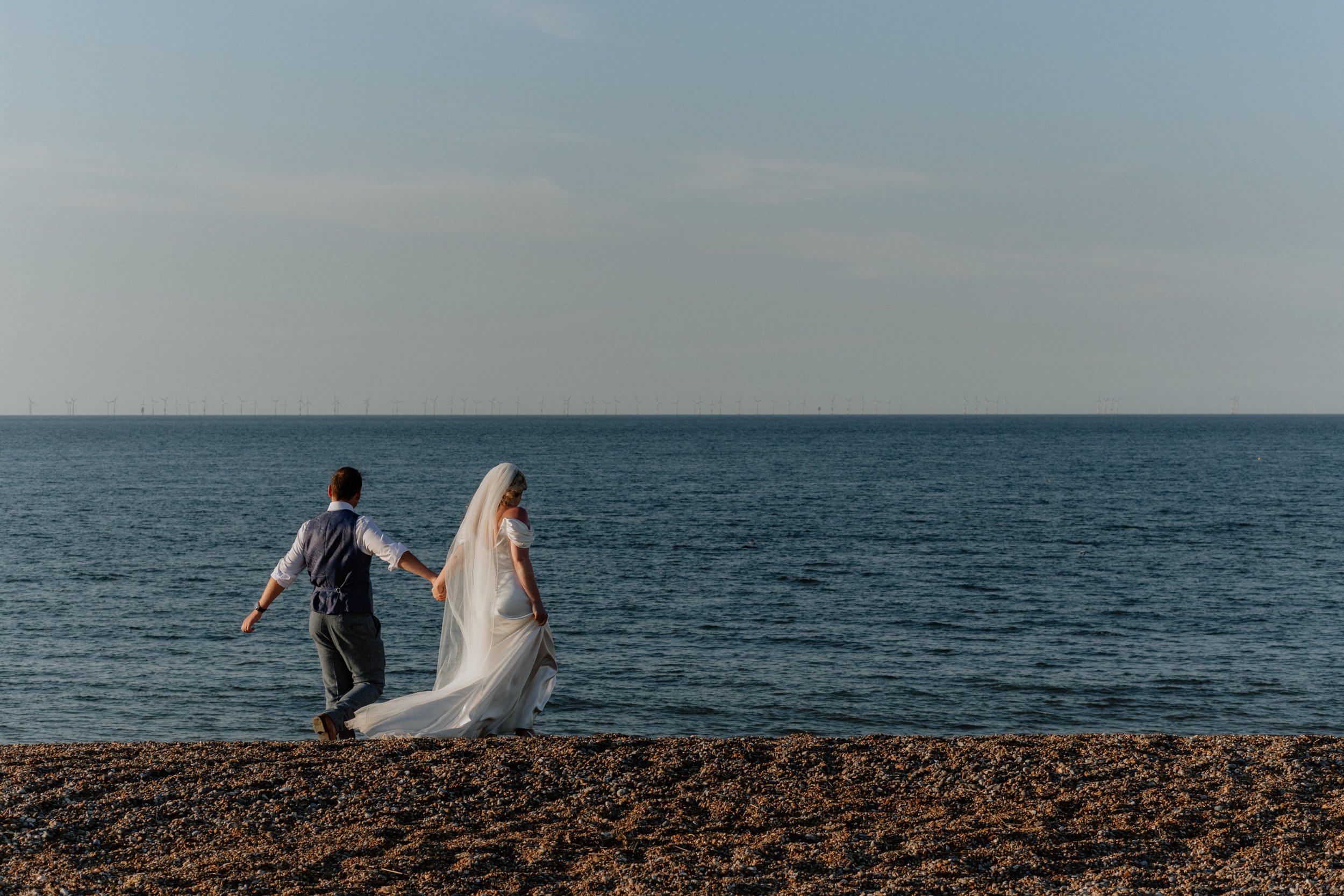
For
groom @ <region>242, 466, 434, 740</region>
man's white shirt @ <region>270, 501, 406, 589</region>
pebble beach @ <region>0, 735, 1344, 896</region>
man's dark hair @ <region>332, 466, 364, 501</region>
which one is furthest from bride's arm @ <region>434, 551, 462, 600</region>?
pebble beach @ <region>0, 735, 1344, 896</region>

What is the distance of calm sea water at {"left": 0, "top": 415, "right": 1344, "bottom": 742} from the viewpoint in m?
16.7

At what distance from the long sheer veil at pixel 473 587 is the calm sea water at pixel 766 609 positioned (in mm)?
7308

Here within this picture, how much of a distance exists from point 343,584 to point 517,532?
1.39 m

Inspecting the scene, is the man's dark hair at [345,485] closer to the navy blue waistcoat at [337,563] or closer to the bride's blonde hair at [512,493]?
the navy blue waistcoat at [337,563]

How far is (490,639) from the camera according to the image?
859 centimetres

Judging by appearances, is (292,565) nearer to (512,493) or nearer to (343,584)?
(343,584)

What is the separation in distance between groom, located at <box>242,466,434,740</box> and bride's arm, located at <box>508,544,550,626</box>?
0.67 metres

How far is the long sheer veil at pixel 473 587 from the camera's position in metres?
8.42

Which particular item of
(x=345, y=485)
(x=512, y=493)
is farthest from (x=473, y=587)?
(x=345, y=485)

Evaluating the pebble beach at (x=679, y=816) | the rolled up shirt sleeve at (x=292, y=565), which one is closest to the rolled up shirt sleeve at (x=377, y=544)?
the rolled up shirt sleeve at (x=292, y=565)

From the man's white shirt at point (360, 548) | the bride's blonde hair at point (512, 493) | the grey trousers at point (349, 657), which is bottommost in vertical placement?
the grey trousers at point (349, 657)

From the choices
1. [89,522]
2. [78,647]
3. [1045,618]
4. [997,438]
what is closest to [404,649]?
[78,647]

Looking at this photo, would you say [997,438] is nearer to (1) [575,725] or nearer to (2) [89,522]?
(2) [89,522]

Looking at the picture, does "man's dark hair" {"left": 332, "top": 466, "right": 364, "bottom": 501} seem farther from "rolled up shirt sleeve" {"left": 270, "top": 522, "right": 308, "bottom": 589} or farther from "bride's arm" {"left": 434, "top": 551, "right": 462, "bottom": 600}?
"bride's arm" {"left": 434, "top": 551, "right": 462, "bottom": 600}
